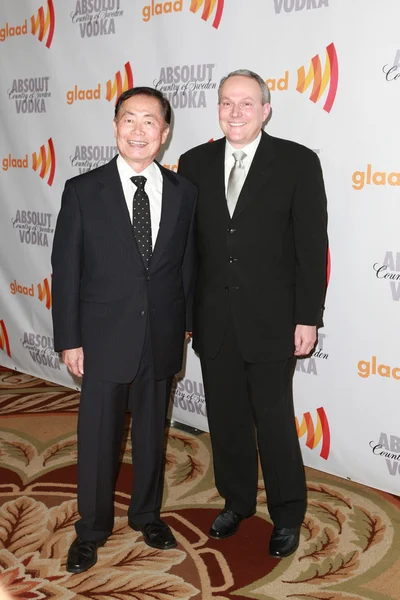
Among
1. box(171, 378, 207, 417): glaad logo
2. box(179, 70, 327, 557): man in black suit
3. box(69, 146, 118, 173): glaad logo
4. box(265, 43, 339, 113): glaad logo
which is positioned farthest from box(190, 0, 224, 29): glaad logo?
box(171, 378, 207, 417): glaad logo

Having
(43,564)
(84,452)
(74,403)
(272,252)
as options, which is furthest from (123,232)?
(74,403)

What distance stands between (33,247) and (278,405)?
7.80 feet

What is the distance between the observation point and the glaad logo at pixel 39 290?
4.47 metres

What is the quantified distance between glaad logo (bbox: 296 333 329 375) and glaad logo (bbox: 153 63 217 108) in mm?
1217

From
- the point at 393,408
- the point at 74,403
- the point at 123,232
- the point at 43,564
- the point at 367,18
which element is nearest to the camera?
the point at 123,232

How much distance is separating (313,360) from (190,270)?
3.12 ft

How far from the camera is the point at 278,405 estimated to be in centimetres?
261

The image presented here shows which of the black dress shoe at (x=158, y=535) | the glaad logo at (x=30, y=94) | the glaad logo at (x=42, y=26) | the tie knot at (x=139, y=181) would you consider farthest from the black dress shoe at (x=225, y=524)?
the glaad logo at (x=42, y=26)

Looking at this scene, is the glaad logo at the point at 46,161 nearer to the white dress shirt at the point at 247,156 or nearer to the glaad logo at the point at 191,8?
the glaad logo at the point at 191,8

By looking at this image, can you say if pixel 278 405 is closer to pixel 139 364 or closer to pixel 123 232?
pixel 139 364

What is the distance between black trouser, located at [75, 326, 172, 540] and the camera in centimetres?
254

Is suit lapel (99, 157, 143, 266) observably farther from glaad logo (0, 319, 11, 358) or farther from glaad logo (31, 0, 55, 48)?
glaad logo (0, 319, 11, 358)

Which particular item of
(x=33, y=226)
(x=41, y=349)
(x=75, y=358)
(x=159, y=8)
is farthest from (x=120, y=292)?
(x=41, y=349)

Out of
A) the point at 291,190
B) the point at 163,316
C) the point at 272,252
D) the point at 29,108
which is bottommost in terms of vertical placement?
the point at 163,316
